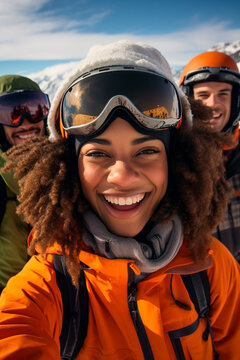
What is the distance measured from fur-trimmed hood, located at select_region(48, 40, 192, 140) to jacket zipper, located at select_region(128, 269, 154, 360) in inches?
53.4

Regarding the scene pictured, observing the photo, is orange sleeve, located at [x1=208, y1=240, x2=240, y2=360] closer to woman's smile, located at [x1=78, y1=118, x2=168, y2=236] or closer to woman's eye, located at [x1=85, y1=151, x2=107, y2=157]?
woman's smile, located at [x1=78, y1=118, x2=168, y2=236]

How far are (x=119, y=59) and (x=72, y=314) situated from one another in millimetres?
1667

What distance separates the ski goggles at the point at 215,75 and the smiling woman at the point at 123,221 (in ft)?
8.93


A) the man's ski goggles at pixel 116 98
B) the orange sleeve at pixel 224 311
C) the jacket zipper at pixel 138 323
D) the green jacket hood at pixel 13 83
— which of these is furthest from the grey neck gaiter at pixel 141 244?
the green jacket hood at pixel 13 83

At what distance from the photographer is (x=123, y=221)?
5.10ft

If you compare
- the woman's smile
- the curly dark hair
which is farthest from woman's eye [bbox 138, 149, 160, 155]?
the curly dark hair

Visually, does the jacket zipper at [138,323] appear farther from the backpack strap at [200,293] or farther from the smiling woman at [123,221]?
the backpack strap at [200,293]

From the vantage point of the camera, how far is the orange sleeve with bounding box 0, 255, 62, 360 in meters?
1.10

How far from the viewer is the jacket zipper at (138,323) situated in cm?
141


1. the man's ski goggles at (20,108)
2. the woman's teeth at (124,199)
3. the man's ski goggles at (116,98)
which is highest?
the man's ski goggles at (20,108)

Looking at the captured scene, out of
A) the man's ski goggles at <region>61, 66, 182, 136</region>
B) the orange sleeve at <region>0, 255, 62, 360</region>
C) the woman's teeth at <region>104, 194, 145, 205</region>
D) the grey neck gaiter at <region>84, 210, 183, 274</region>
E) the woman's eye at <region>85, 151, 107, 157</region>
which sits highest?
the man's ski goggles at <region>61, 66, 182, 136</region>

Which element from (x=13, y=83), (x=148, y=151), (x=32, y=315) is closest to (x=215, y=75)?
(x=148, y=151)

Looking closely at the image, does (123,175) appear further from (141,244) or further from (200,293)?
(200,293)

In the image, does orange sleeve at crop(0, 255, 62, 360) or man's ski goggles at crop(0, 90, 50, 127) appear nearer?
orange sleeve at crop(0, 255, 62, 360)
